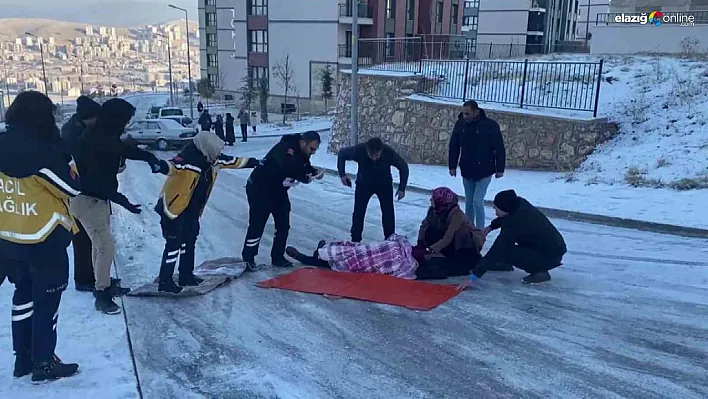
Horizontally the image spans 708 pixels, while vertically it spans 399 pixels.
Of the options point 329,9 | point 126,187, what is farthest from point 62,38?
point 126,187

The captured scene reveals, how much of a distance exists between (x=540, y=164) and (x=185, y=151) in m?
9.33

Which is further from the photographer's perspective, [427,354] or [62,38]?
[62,38]

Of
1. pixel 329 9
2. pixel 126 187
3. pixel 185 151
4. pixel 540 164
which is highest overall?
pixel 329 9

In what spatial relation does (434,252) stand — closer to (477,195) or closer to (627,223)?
(477,195)

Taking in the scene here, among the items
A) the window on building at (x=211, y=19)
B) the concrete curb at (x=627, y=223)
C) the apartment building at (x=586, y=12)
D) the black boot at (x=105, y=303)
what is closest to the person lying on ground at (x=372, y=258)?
the black boot at (x=105, y=303)

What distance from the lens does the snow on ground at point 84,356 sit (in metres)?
3.88

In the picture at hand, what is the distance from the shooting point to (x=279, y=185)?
6.50 meters

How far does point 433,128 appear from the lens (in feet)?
50.6

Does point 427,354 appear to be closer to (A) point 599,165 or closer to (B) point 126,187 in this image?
(A) point 599,165

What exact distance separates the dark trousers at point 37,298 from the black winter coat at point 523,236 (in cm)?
377

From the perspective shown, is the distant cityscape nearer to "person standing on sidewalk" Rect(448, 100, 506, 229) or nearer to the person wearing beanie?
"person standing on sidewalk" Rect(448, 100, 506, 229)

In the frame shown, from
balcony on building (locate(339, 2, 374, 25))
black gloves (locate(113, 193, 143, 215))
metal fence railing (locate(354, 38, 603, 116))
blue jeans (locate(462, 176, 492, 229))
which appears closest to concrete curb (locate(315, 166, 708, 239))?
blue jeans (locate(462, 176, 492, 229))

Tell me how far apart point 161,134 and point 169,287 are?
20136mm

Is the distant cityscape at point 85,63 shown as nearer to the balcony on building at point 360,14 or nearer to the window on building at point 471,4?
the window on building at point 471,4
